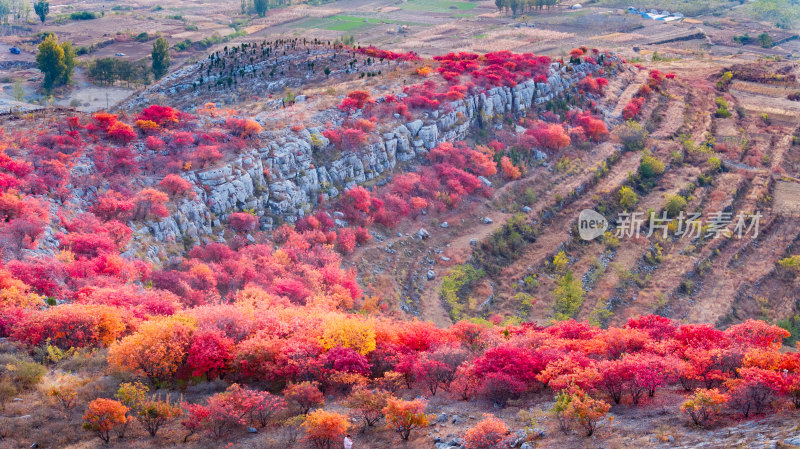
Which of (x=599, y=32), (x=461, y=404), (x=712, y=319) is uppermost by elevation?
(x=599, y=32)

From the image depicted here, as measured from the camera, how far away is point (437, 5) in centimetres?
12619

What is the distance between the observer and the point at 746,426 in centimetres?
1714

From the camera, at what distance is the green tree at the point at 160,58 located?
74.1 meters

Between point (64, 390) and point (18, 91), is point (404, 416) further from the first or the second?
point (18, 91)

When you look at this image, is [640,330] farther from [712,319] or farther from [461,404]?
[712,319]

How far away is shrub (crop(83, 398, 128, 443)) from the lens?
1761 centimetres

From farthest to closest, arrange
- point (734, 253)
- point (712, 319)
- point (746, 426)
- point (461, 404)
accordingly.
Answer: point (734, 253) < point (712, 319) < point (461, 404) < point (746, 426)

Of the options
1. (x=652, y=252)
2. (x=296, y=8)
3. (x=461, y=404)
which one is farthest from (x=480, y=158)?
(x=296, y=8)

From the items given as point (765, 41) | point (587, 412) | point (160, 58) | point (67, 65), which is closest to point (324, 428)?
point (587, 412)

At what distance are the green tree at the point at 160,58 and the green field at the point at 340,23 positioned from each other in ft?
117

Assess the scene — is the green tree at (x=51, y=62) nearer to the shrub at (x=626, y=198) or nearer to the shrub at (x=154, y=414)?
the shrub at (x=626, y=198)

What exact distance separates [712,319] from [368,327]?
20.9 m

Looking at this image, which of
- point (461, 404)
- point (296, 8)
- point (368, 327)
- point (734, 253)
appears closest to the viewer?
point (461, 404)

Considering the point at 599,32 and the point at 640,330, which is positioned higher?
the point at 599,32
